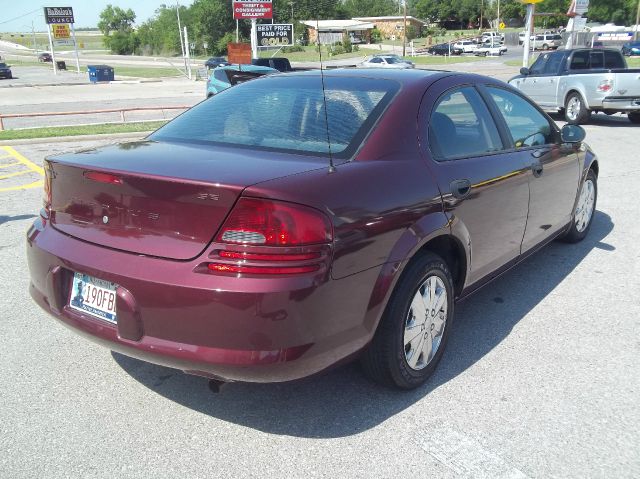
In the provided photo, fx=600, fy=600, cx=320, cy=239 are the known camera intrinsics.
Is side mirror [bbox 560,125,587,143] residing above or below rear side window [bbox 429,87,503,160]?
below

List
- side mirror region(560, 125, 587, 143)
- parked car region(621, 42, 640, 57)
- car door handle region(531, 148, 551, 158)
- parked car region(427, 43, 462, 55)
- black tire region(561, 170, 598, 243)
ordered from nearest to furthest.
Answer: car door handle region(531, 148, 551, 158), side mirror region(560, 125, 587, 143), black tire region(561, 170, 598, 243), parked car region(621, 42, 640, 57), parked car region(427, 43, 462, 55)

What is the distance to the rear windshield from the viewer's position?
3109 mm

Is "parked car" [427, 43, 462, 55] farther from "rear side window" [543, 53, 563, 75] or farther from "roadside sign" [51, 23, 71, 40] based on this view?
"rear side window" [543, 53, 563, 75]

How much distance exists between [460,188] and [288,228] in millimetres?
1311

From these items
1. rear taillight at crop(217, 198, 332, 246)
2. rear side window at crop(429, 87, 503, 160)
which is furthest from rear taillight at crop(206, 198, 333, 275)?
rear side window at crop(429, 87, 503, 160)

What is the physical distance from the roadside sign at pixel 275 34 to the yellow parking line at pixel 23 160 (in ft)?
85.9

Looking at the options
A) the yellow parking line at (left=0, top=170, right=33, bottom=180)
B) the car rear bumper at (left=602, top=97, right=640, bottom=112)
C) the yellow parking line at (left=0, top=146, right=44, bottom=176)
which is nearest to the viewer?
the yellow parking line at (left=0, top=170, right=33, bottom=180)

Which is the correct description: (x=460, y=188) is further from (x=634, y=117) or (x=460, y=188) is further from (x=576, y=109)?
(x=634, y=117)

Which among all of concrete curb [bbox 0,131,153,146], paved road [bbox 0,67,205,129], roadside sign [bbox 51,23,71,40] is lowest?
paved road [bbox 0,67,205,129]

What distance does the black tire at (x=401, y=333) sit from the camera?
2.91m

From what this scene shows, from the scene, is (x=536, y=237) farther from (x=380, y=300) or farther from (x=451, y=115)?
(x=380, y=300)

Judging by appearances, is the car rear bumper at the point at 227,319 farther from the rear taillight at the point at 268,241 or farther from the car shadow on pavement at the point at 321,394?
the car shadow on pavement at the point at 321,394

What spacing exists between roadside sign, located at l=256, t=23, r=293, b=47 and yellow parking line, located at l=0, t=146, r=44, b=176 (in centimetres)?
2620

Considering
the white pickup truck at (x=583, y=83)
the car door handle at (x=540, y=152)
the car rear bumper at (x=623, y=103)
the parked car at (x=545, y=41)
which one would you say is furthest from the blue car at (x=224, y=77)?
the parked car at (x=545, y=41)
